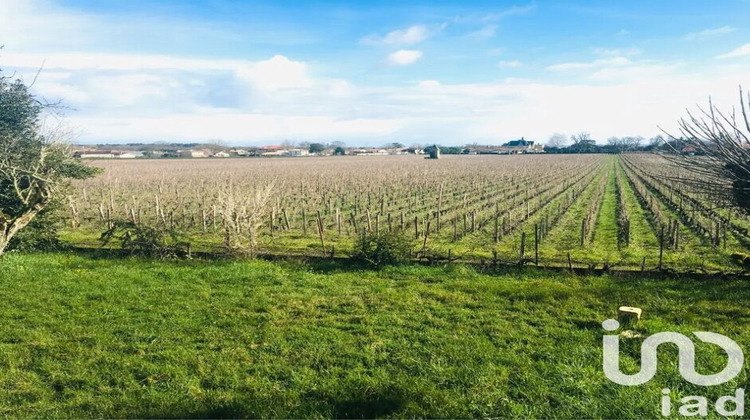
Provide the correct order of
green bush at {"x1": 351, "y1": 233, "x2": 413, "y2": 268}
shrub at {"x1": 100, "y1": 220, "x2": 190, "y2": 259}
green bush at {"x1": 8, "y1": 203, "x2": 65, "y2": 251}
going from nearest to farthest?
green bush at {"x1": 351, "y1": 233, "x2": 413, "y2": 268}
shrub at {"x1": 100, "y1": 220, "x2": 190, "y2": 259}
green bush at {"x1": 8, "y1": 203, "x2": 65, "y2": 251}

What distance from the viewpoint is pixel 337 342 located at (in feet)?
24.1

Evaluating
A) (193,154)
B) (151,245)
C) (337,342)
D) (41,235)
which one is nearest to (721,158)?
(337,342)

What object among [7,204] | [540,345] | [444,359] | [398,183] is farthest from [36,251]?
[398,183]

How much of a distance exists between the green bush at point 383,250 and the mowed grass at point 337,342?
0.57 m

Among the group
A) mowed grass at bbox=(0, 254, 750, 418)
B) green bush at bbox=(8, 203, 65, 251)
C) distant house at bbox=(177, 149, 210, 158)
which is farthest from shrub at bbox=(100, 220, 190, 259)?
distant house at bbox=(177, 149, 210, 158)

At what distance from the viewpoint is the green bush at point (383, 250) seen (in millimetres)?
12250

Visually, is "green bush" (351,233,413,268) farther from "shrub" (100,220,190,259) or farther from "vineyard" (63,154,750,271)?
"shrub" (100,220,190,259)

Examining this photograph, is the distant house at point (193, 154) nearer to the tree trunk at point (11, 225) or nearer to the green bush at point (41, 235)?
the green bush at point (41, 235)

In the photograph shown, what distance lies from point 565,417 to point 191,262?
10817mm

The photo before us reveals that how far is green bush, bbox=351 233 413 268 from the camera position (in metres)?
12.2

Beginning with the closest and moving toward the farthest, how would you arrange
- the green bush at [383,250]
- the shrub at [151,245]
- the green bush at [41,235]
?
the green bush at [383,250], the shrub at [151,245], the green bush at [41,235]

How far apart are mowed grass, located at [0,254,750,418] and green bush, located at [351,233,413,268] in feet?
1.88

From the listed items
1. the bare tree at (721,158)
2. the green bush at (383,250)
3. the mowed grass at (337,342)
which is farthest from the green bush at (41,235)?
the bare tree at (721,158)

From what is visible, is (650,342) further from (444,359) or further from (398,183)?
(398,183)
